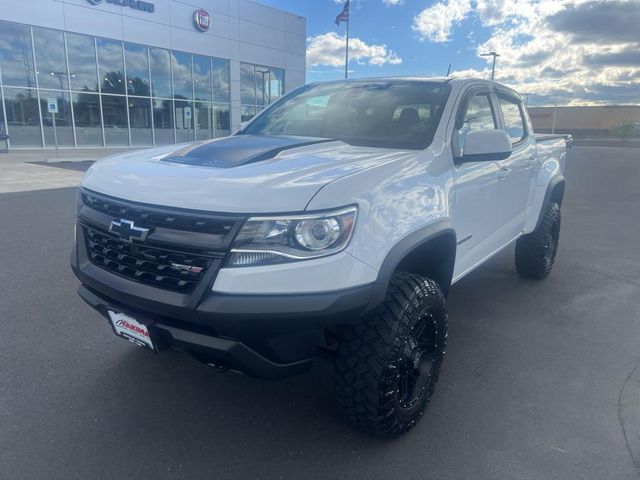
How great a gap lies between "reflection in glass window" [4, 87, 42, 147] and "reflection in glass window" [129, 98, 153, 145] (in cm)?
392

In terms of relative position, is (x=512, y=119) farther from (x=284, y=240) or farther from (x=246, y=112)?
(x=246, y=112)

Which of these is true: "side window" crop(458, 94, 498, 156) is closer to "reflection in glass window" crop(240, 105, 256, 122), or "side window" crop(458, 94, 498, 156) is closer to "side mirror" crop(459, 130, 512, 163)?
"side mirror" crop(459, 130, 512, 163)

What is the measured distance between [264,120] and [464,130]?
1528 millimetres

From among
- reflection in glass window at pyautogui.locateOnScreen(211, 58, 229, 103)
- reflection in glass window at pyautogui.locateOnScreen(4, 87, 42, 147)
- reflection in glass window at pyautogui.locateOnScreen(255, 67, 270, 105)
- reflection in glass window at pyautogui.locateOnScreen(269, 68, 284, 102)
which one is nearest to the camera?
reflection in glass window at pyautogui.locateOnScreen(4, 87, 42, 147)

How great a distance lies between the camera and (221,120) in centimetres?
2630

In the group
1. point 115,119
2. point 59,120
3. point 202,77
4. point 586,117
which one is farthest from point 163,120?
point 586,117

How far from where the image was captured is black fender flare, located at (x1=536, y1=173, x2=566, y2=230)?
464 cm

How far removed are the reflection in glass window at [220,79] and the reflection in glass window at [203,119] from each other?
71cm

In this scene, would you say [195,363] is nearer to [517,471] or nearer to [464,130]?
[517,471]

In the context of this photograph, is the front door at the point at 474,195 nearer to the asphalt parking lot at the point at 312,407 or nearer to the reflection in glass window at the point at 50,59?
the asphalt parking lot at the point at 312,407

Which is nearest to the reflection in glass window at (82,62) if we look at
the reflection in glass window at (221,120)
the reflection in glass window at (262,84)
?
the reflection in glass window at (221,120)

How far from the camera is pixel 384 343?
2.20 metres

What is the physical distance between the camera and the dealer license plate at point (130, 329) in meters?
2.23

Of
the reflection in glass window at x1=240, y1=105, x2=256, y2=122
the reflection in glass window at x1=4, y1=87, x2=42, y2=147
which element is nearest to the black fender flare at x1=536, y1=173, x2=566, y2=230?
the reflection in glass window at x1=4, y1=87, x2=42, y2=147
